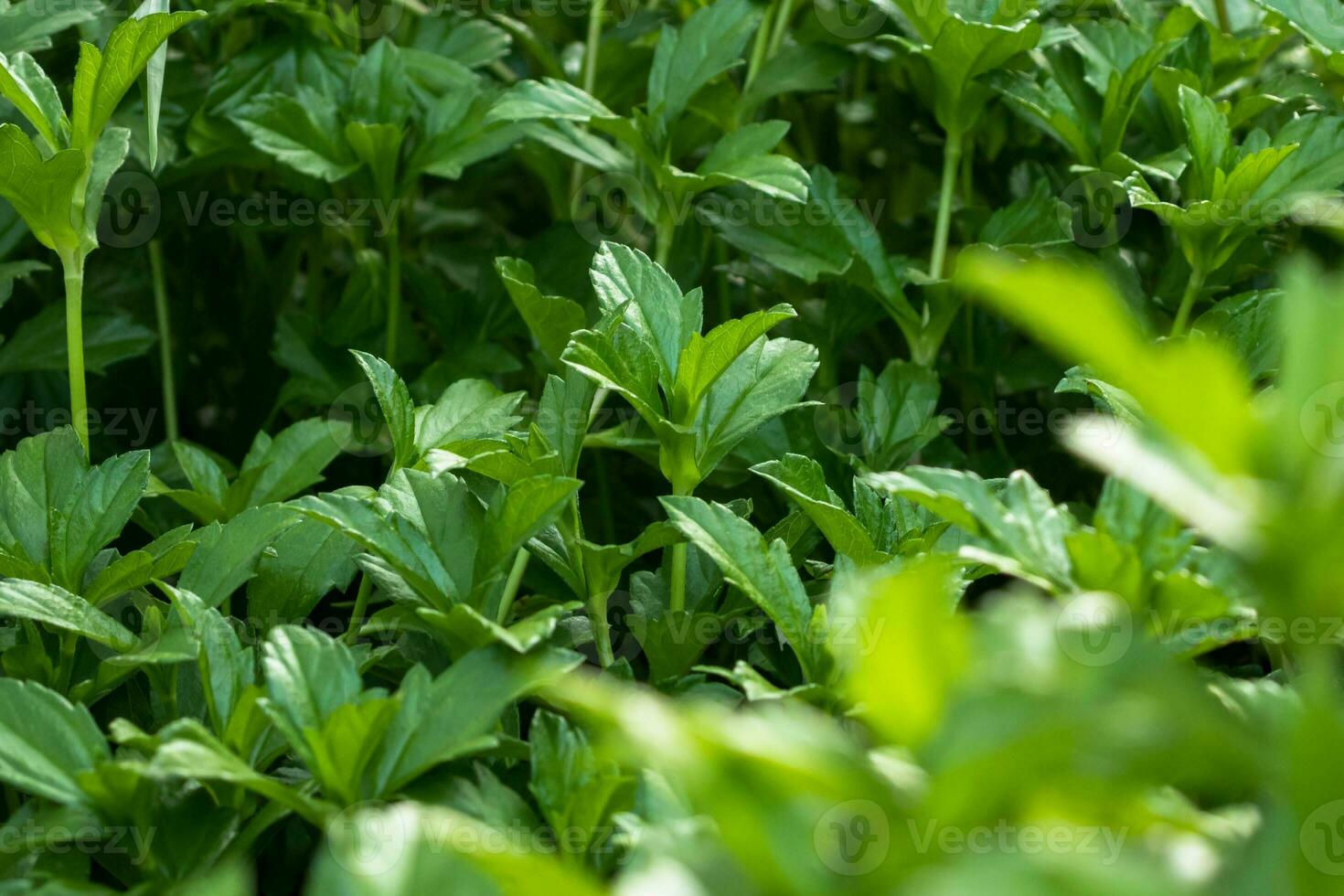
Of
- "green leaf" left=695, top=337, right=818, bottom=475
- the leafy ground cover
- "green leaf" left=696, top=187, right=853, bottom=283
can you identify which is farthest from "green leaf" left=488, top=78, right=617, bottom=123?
"green leaf" left=695, top=337, right=818, bottom=475

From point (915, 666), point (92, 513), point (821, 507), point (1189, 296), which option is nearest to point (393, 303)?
point (92, 513)

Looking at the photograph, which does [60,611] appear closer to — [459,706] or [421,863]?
[459,706]

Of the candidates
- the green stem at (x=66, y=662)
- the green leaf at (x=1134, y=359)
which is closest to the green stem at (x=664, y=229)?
the green stem at (x=66, y=662)

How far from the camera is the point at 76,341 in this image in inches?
32.3

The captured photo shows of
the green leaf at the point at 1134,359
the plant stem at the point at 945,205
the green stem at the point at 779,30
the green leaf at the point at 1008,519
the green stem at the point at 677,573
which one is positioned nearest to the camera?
the green leaf at the point at 1134,359

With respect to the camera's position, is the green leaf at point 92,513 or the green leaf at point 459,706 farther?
the green leaf at point 92,513

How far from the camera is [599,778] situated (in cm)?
56

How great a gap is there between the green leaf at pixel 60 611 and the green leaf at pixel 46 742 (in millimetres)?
43

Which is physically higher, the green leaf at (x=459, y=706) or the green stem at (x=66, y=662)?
the green leaf at (x=459, y=706)

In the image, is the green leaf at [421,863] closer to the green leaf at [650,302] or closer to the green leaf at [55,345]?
the green leaf at [650,302]

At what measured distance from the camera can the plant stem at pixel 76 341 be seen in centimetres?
81

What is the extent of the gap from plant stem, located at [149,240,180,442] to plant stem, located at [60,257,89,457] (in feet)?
0.62

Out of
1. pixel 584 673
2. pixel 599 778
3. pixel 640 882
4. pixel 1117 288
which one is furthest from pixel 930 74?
pixel 640 882

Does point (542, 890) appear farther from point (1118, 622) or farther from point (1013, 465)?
point (1013, 465)
